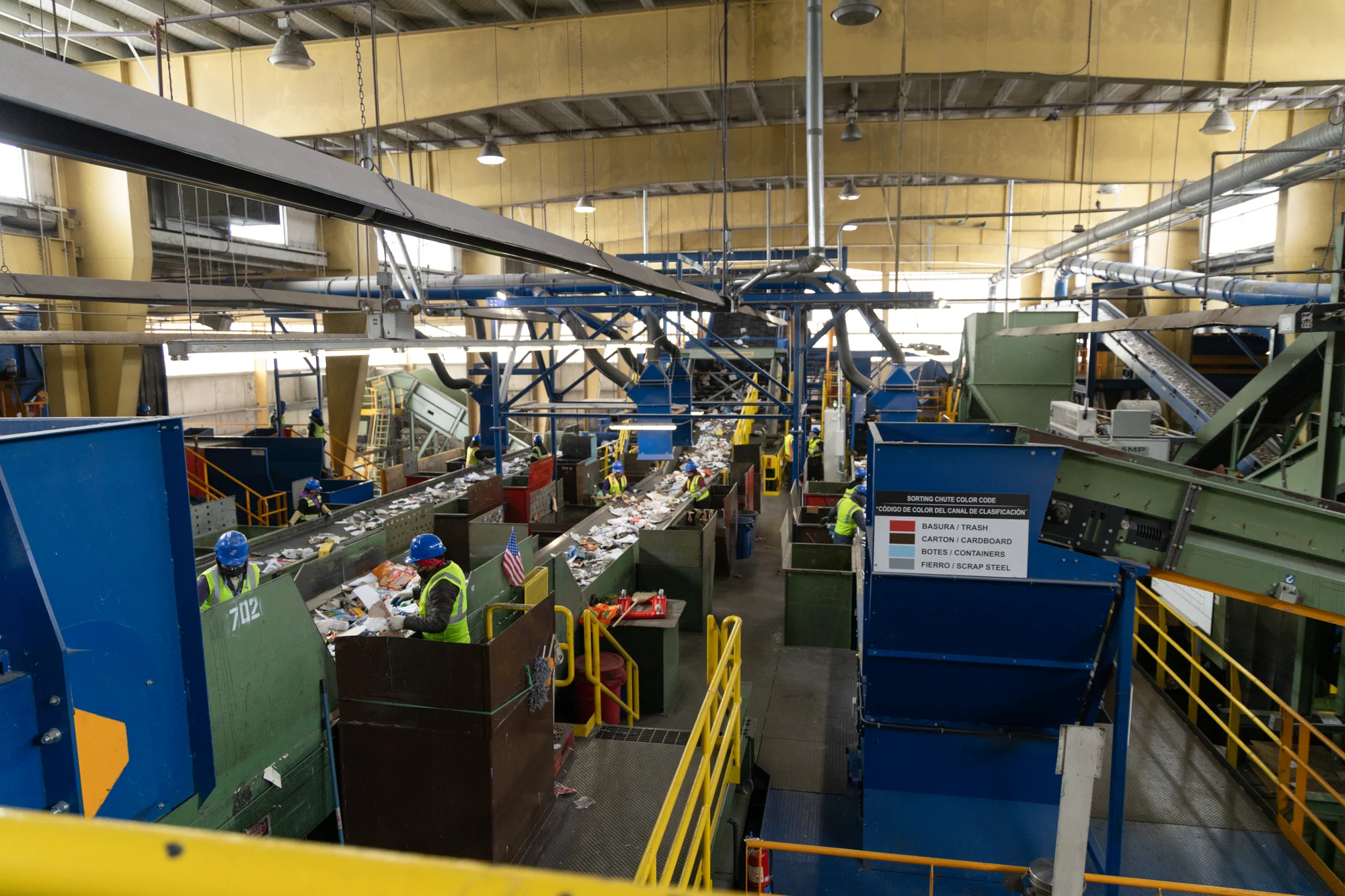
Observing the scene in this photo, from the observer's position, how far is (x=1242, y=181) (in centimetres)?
920

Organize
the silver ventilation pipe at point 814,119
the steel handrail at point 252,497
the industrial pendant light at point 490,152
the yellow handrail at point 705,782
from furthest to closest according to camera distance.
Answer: the steel handrail at point 252,497
the industrial pendant light at point 490,152
the silver ventilation pipe at point 814,119
the yellow handrail at point 705,782

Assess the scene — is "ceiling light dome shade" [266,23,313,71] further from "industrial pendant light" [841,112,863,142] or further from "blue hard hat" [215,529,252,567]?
"industrial pendant light" [841,112,863,142]

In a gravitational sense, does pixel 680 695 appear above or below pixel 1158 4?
below

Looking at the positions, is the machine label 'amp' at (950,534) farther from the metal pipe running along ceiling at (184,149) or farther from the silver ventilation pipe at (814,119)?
the silver ventilation pipe at (814,119)

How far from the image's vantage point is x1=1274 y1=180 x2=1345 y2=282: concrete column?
529 inches

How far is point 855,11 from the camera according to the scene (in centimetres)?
590

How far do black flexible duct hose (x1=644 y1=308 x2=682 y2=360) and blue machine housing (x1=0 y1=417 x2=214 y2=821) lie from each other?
13.0 metres

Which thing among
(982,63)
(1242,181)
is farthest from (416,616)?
(1242,181)

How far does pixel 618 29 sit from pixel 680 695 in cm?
816

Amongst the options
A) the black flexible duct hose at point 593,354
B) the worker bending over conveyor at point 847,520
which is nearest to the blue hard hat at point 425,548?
the worker bending over conveyor at point 847,520

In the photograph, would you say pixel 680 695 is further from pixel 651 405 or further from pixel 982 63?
pixel 982 63

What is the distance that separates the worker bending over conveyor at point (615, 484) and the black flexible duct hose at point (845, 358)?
500 centimetres

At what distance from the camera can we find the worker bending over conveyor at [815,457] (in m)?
19.3

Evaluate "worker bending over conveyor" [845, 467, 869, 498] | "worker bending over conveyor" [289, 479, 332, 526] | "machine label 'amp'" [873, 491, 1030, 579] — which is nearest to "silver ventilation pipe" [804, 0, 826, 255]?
"worker bending over conveyor" [845, 467, 869, 498]
